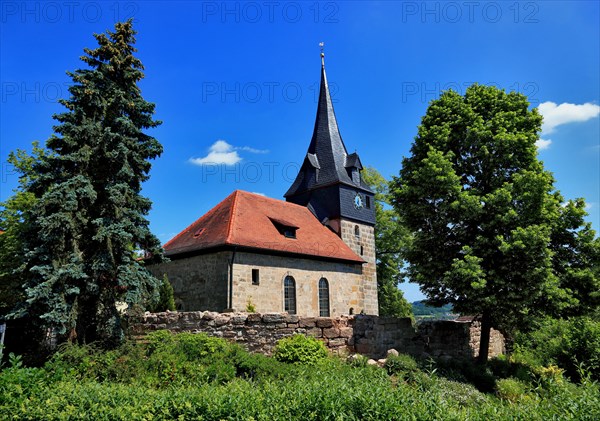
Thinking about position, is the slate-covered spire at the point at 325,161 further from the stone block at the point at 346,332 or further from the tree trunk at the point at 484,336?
the stone block at the point at 346,332

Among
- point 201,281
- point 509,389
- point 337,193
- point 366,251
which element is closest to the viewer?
point 509,389

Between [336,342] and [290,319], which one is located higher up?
[290,319]

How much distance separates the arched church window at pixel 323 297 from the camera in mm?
21875

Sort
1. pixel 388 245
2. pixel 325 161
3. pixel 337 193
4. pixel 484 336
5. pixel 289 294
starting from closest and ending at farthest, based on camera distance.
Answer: pixel 484 336, pixel 289 294, pixel 337 193, pixel 325 161, pixel 388 245

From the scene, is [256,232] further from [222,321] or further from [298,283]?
[222,321]

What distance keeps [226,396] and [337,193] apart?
73.6ft

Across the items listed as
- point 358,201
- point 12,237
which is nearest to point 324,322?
point 12,237

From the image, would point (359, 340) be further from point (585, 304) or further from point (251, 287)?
point (585, 304)

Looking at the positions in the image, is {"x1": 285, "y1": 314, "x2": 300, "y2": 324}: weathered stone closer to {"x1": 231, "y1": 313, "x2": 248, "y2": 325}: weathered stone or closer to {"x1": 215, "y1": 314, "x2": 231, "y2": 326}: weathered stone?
{"x1": 231, "y1": 313, "x2": 248, "y2": 325}: weathered stone

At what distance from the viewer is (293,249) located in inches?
811

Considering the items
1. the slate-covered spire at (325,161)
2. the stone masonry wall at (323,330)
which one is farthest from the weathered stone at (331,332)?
the slate-covered spire at (325,161)

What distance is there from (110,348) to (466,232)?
1148 cm

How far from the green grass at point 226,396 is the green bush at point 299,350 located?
866mm

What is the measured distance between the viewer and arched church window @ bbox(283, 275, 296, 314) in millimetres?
20109
